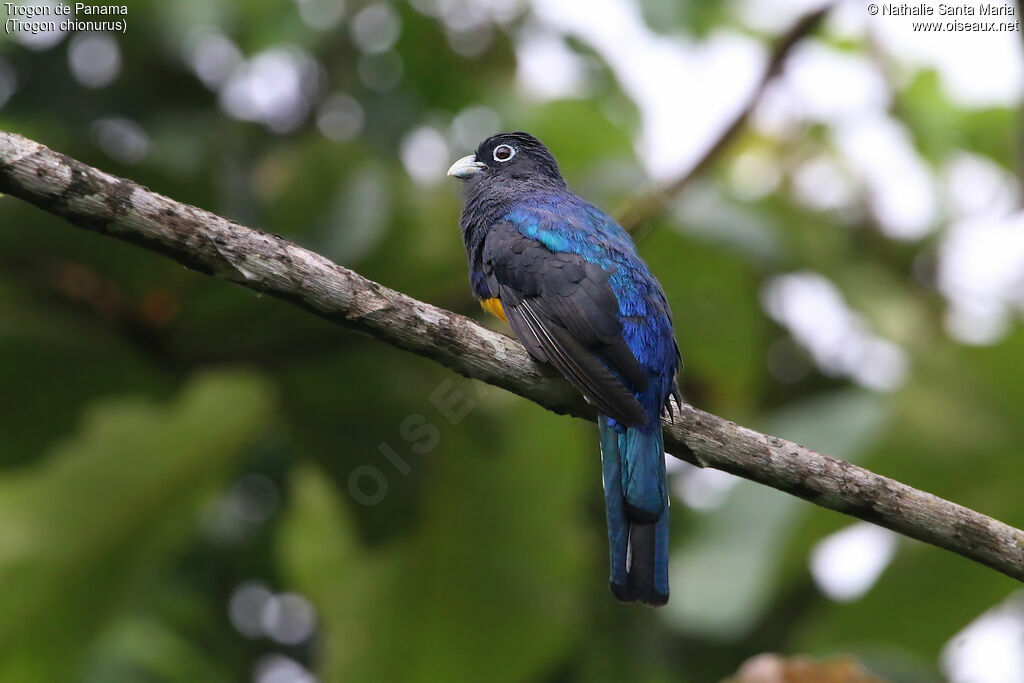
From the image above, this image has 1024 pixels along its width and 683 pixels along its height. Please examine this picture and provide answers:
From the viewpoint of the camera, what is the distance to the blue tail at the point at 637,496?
3377 millimetres

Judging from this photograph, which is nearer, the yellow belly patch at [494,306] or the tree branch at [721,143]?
the yellow belly patch at [494,306]

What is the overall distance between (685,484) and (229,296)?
2296 millimetres

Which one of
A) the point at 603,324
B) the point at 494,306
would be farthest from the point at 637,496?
the point at 494,306

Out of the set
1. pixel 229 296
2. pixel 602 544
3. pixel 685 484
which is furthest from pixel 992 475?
pixel 229 296

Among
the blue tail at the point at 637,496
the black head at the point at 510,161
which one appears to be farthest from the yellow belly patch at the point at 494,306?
the black head at the point at 510,161

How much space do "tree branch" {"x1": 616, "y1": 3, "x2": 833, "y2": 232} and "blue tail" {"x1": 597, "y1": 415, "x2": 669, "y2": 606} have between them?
4.44ft

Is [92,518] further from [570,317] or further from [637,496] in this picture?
[637,496]

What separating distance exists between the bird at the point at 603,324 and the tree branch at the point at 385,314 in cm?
25

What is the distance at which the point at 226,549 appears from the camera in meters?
5.71

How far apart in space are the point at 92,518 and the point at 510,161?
2.20 metres

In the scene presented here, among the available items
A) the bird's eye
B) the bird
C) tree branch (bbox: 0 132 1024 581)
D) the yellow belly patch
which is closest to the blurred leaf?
the yellow belly patch

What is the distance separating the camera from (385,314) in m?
2.99

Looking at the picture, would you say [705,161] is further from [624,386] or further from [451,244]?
[624,386]

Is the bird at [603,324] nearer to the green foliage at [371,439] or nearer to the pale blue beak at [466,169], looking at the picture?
the pale blue beak at [466,169]
